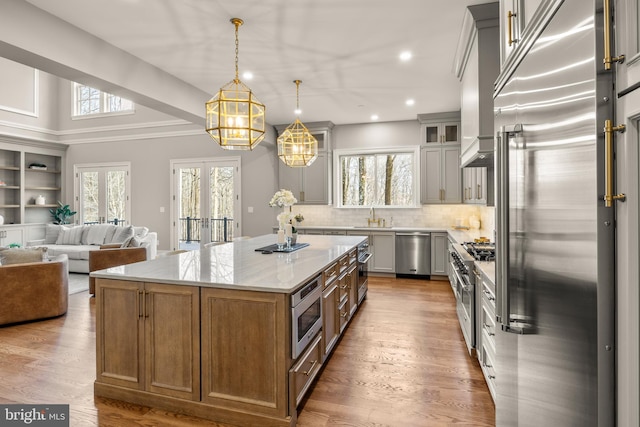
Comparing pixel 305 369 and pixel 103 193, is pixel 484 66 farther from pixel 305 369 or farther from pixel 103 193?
pixel 103 193

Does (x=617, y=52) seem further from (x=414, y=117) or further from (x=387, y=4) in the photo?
(x=414, y=117)

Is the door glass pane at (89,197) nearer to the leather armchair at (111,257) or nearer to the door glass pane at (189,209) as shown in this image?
the door glass pane at (189,209)

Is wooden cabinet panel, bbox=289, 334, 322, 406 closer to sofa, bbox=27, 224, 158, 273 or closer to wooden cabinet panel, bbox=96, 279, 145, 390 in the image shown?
wooden cabinet panel, bbox=96, 279, 145, 390

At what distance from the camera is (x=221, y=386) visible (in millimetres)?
2191

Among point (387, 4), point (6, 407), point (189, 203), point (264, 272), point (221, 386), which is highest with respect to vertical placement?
point (387, 4)

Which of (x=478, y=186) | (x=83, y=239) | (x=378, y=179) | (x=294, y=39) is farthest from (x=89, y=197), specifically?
(x=478, y=186)

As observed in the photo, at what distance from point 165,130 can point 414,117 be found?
5.52 metres

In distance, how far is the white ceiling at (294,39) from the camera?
2943mm

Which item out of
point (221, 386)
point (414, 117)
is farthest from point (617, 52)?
point (414, 117)

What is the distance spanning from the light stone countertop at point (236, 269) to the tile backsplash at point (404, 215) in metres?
3.64

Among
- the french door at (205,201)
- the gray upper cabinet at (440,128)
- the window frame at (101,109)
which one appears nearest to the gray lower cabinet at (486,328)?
the gray upper cabinet at (440,128)

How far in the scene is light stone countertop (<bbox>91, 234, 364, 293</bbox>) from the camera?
2.18 meters

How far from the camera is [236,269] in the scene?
8.47ft

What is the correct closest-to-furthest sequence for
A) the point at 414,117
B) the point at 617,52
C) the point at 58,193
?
the point at 617,52, the point at 414,117, the point at 58,193
